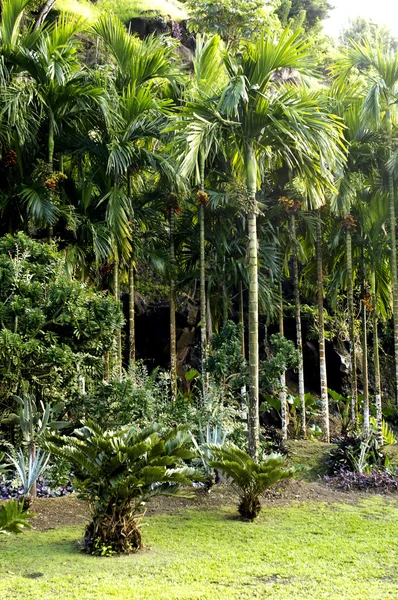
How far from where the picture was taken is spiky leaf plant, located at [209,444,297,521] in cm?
727

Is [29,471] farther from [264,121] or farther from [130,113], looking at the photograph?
[130,113]

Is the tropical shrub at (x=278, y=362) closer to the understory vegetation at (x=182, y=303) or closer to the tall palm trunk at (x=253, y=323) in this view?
the understory vegetation at (x=182, y=303)

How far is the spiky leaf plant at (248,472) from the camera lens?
7.27m

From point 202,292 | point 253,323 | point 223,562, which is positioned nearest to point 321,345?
point 202,292

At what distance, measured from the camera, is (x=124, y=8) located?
24500 mm

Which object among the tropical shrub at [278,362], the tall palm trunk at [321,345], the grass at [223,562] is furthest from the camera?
the tall palm trunk at [321,345]

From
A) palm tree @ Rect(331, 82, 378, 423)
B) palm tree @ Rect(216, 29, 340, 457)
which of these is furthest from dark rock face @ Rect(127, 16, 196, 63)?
palm tree @ Rect(216, 29, 340, 457)

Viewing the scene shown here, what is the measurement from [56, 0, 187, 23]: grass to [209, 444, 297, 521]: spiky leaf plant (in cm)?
1985

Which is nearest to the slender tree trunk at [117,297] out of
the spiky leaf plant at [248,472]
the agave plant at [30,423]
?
the agave plant at [30,423]

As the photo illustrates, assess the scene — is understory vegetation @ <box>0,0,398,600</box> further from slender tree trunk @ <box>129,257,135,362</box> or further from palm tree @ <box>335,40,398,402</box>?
slender tree trunk @ <box>129,257,135,362</box>

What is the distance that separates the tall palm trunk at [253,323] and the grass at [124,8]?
16.5 metres

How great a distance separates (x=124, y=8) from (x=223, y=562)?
24.2 meters

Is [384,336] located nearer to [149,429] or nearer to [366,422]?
[366,422]

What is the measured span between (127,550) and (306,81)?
8711mm
